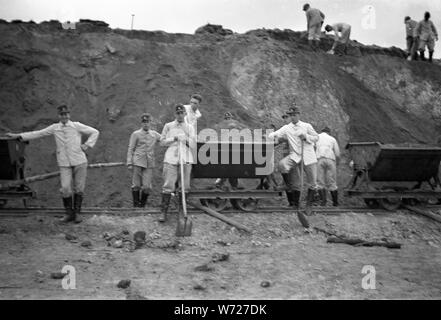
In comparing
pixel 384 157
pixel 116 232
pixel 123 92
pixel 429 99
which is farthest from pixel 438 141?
pixel 116 232

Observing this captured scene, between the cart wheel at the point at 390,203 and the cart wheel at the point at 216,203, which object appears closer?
the cart wheel at the point at 216,203

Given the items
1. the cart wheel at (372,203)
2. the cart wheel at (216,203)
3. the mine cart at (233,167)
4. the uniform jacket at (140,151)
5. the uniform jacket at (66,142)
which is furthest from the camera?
the cart wheel at (372,203)

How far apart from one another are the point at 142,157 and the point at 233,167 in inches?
75.3

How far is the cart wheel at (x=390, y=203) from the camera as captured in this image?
10.7 meters

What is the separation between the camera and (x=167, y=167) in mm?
8820

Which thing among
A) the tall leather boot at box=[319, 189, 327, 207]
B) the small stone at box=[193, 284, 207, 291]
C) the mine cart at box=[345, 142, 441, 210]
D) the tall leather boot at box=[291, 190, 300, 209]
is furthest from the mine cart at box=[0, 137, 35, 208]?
the mine cart at box=[345, 142, 441, 210]

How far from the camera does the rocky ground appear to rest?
5.82 metres

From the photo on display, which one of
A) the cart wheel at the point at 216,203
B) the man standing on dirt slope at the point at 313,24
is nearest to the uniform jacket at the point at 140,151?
the cart wheel at the point at 216,203

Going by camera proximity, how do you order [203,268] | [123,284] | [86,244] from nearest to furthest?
[123,284], [203,268], [86,244]

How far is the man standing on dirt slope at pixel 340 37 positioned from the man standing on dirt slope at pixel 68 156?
1272 centimetres

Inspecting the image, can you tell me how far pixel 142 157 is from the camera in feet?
32.7

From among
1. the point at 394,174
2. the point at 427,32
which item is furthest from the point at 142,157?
the point at 427,32

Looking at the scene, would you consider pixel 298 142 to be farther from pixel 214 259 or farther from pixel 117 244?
pixel 117 244

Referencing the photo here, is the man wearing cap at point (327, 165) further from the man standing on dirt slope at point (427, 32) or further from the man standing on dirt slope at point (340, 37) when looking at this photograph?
the man standing on dirt slope at point (427, 32)
